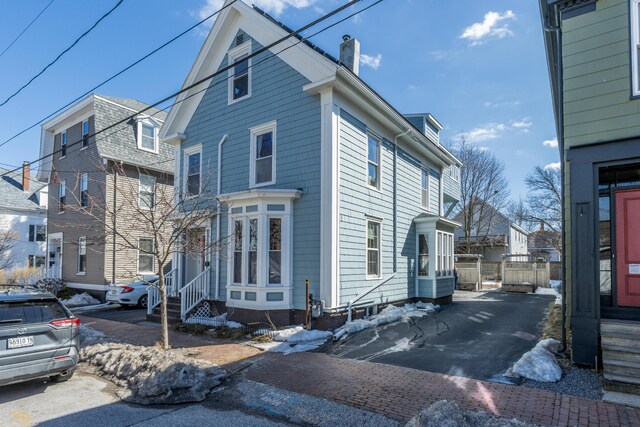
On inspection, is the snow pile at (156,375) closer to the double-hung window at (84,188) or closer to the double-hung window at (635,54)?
the double-hung window at (635,54)

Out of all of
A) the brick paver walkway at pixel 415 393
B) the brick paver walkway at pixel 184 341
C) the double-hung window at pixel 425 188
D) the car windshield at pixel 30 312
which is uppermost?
the double-hung window at pixel 425 188

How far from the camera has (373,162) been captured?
→ 12.3 metres

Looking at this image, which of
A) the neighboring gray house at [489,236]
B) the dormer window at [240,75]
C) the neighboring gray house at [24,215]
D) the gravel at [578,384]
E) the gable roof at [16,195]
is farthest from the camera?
the neighboring gray house at [489,236]

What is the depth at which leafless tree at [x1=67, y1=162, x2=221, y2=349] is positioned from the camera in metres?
7.88

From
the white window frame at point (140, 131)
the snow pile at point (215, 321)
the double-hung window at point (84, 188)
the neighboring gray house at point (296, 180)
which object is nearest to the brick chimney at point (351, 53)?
the neighboring gray house at point (296, 180)

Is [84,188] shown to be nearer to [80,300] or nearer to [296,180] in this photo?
[80,300]

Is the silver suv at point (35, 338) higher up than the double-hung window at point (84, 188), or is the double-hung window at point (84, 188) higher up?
the double-hung window at point (84, 188)

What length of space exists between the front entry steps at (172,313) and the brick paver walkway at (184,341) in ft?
1.79

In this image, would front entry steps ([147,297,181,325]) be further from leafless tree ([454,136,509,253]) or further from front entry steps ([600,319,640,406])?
leafless tree ([454,136,509,253])

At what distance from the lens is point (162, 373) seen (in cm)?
599

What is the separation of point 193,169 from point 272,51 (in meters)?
5.02

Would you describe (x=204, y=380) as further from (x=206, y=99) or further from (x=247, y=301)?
(x=206, y=99)

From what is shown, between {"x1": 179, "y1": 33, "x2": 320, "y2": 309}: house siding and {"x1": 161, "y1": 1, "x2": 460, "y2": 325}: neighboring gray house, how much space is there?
0.11 feet

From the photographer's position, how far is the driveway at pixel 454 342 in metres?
7.01
